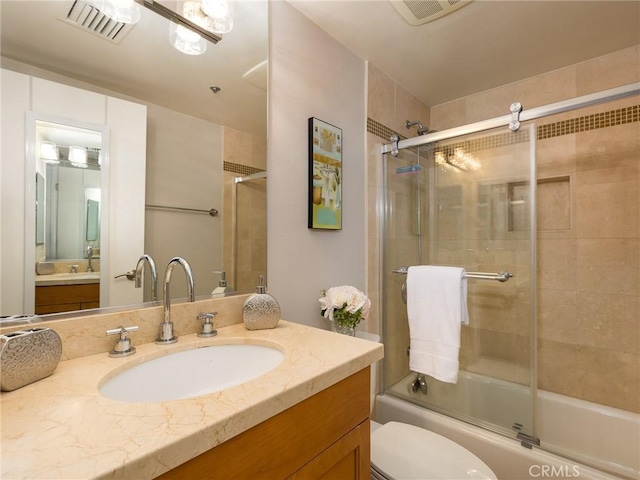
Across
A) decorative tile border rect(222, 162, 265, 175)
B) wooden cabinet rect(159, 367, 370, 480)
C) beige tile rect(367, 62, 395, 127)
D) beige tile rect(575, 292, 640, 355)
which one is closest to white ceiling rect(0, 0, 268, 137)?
decorative tile border rect(222, 162, 265, 175)

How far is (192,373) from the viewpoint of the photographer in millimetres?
878

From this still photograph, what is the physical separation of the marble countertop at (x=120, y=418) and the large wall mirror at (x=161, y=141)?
0.91ft

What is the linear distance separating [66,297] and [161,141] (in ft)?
1.77

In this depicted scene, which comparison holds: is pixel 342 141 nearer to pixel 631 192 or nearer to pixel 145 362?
pixel 145 362

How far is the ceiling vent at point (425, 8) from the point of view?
53.1 inches

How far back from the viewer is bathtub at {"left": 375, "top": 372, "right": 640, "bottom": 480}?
130 centimetres

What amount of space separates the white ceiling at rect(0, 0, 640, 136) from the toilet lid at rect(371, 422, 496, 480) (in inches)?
54.6

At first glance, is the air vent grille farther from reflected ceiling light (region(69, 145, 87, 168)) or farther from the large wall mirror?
reflected ceiling light (region(69, 145, 87, 168))

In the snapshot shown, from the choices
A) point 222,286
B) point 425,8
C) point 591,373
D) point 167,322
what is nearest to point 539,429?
point 591,373

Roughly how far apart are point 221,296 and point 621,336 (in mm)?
2136

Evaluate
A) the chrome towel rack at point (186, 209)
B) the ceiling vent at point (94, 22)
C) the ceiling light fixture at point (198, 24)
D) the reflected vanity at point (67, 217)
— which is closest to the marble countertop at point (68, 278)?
the reflected vanity at point (67, 217)

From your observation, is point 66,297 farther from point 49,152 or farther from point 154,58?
point 154,58

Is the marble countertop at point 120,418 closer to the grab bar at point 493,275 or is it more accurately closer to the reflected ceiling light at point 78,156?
the reflected ceiling light at point 78,156

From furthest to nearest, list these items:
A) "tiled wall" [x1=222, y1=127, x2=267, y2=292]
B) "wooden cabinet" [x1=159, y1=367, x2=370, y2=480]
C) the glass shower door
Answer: the glass shower door, "tiled wall" [x1=222, y1=127, x2=267, y2=292], "wooden cabinet" [x1=159, y1=367, x2=370, y2=480]
